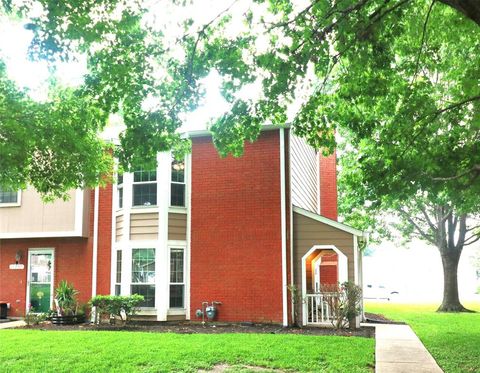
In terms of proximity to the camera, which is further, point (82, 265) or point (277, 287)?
point (82, 265)

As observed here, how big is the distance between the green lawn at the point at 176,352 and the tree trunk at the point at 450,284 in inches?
545

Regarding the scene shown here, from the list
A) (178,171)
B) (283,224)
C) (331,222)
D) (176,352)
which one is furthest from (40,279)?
(331,222)

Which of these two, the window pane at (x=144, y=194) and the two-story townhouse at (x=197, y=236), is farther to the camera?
the window pane at (x=144, y=194)

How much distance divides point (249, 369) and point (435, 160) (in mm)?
5390

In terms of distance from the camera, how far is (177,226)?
636 inches

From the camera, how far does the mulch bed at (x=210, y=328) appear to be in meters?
13.5

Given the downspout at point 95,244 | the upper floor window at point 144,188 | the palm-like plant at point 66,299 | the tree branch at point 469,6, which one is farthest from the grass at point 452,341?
the palm-like plant at point 66,299

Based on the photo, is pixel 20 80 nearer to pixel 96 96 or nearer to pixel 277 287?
pixel 96 96

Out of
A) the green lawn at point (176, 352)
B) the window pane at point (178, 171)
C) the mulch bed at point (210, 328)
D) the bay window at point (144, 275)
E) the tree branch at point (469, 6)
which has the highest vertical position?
the window pane at point (178, 171)

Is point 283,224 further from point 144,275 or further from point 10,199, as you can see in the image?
point 10,199

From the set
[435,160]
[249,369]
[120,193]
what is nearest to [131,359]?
[249,369]

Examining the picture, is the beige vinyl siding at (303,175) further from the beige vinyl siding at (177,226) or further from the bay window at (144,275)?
the bay window at (144,275)

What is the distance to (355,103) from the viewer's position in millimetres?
9727

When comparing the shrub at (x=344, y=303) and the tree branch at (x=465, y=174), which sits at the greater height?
the tree branch at (x=465, y=174)
